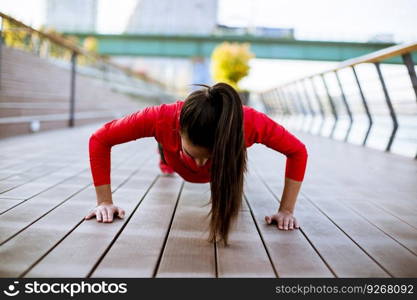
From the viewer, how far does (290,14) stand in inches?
978

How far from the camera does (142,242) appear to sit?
1562 millimetres

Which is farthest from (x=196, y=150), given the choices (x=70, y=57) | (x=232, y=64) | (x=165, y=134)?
(x=232, y=64)

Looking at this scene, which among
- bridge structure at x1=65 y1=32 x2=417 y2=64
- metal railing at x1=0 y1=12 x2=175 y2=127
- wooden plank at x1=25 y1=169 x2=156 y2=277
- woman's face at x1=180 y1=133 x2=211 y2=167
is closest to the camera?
wooden plank at x1=25 y1=169 x2=156 y2=277

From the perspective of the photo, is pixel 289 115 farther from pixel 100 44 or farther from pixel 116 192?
pixel 100 44

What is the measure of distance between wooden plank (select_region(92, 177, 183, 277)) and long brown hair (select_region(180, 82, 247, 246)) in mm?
268

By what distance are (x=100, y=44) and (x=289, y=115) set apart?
15.7 m

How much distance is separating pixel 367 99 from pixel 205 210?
4940 millimetres

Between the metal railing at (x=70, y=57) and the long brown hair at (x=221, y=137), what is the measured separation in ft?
12.5

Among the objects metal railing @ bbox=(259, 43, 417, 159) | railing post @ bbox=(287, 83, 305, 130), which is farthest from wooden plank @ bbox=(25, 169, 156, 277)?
railing post @ bbox=(287, 83, 305, 130)

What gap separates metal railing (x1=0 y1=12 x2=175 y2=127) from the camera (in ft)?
20.8

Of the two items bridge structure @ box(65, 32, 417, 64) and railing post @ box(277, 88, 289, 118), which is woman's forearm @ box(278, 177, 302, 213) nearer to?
railing post @ box(277, 88, 289, 118)

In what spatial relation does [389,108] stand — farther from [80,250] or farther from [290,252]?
[80,250]

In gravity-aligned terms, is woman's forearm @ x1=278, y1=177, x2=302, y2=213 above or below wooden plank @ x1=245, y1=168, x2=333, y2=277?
above

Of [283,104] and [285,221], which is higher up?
[283,104]
